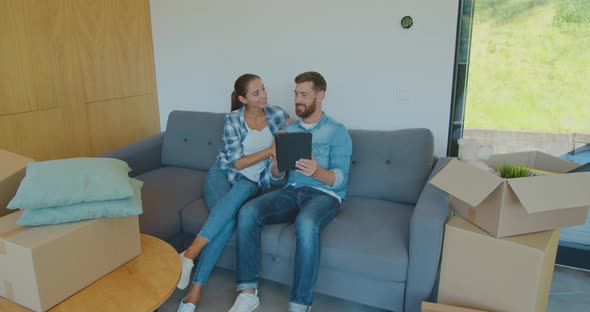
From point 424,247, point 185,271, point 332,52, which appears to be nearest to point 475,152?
point 424,247

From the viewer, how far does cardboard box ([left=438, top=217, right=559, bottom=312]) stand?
1.51 metres

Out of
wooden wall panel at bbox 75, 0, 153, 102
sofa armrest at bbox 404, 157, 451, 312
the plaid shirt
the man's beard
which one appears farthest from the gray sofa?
wooden wall panel at bbox 75, 0, 153, 102

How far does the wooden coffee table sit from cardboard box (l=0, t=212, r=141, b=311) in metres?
0.03

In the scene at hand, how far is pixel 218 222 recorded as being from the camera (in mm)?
1971

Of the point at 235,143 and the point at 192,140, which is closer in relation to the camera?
the point at 235,143

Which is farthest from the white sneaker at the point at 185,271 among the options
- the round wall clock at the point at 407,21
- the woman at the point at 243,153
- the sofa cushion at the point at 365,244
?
the round wall clock at the point at 407,21

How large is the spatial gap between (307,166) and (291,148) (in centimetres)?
11

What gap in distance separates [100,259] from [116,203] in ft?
0.64

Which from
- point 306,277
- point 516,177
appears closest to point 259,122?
point 306,277

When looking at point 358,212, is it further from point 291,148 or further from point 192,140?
point 192,140

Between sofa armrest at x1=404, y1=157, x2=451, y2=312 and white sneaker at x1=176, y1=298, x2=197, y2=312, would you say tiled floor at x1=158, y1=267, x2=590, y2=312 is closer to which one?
white sneaker at x1=176, y1=298, x2=197, y2=312

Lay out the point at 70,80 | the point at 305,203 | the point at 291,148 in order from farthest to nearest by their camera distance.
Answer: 1. the point at 70,80
2. the point at 305,203
3. the point at 291,148

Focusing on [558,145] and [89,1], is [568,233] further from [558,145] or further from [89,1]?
[89,1]

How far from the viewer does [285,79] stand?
273 cm
